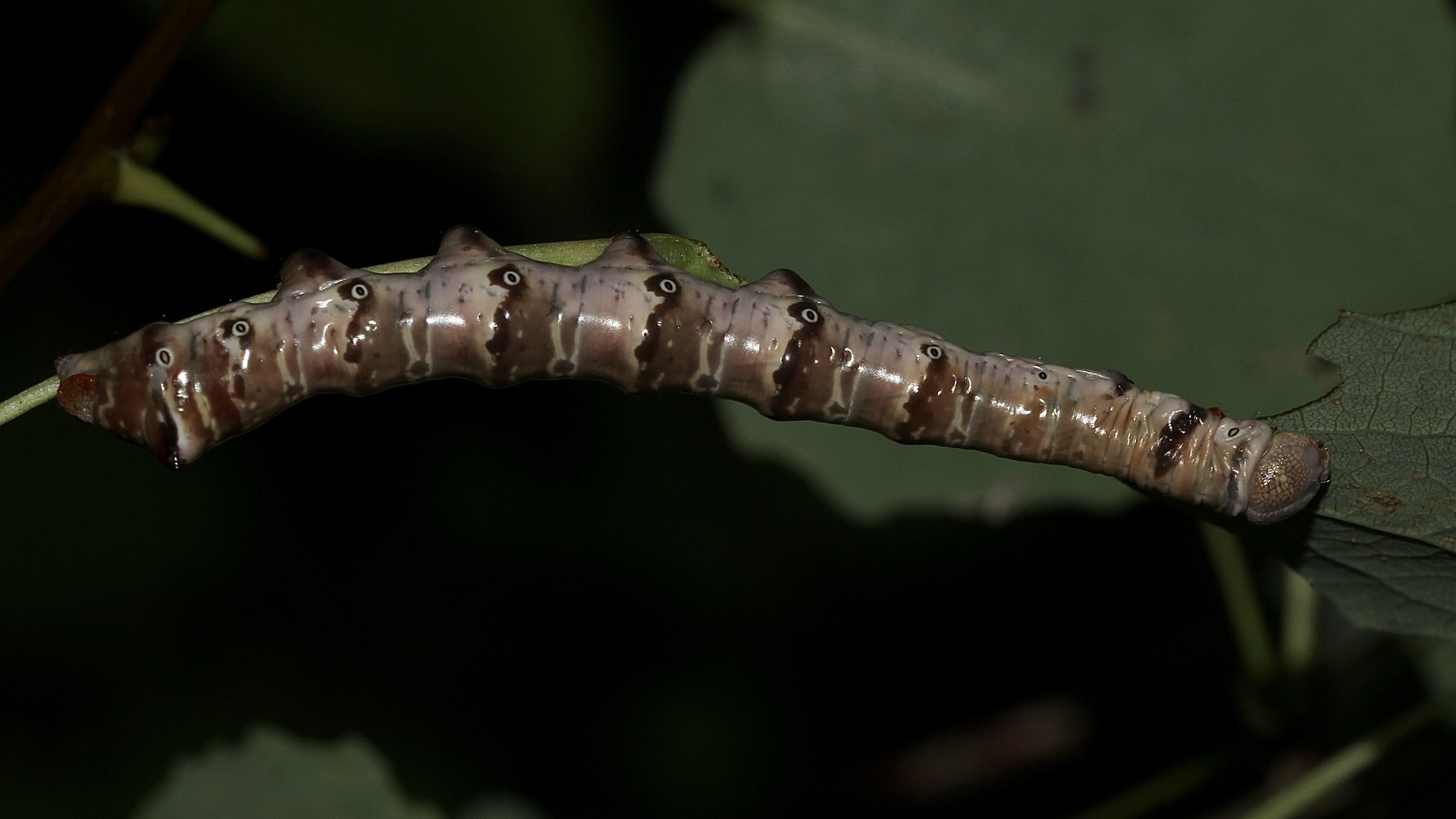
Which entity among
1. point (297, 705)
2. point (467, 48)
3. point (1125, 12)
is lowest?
point (297, 705)

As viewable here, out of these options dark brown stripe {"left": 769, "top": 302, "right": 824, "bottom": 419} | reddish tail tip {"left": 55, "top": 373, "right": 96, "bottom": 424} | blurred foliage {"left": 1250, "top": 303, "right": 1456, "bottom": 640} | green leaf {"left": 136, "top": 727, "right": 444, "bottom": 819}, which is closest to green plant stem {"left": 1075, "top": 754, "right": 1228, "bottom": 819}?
blurred foliage {"left": 1250, "top": 303, "right": 1456, "bottom": 640}

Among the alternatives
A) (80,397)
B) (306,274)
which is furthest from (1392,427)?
(80,397)

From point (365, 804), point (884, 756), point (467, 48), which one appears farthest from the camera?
point (884, 756)

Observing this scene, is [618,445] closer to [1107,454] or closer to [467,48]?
[467,48]

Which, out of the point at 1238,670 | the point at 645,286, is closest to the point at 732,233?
the point at 645,286

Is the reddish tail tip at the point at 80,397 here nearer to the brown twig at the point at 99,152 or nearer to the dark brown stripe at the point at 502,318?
the brown twig at the point at 99,152

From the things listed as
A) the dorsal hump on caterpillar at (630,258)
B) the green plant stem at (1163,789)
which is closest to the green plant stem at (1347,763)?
the green plant stem at (1163,789)

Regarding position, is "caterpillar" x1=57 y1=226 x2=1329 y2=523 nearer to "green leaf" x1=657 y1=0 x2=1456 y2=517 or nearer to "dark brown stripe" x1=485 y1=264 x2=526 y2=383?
"dark brown stripe" x1=485 y1=264 x2=526 y2=383
